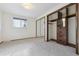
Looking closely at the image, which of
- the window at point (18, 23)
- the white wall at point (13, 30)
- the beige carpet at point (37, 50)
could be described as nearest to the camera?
the beige carpet at point (37, 50)

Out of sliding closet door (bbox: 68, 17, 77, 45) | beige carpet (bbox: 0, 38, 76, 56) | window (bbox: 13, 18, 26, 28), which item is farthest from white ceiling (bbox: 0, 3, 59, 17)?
beige carpet (bbox: 0, 38, 76, 56)

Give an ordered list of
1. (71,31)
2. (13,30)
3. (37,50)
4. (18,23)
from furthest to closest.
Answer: (18,23), (13,30), (71,31), (37,50)

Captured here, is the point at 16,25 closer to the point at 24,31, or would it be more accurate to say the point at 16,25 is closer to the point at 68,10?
the point at 24,31

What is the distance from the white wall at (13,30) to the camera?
6.24 m

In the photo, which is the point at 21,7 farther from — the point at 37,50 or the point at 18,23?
the point at 18,23

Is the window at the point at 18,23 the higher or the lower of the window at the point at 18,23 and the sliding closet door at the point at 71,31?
the higher

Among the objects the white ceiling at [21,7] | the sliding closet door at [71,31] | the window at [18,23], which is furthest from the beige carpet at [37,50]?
the window at [18,23]

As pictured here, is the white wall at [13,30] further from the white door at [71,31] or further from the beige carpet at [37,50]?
the white door at [71,31]

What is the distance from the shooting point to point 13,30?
22.7 ft

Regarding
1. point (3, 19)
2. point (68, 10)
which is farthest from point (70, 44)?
point (3, 19)

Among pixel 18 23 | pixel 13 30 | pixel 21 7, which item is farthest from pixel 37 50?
pixel 18 23

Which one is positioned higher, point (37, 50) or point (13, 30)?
point (13, 30)

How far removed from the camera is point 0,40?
562cm

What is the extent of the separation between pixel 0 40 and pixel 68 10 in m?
4.75
